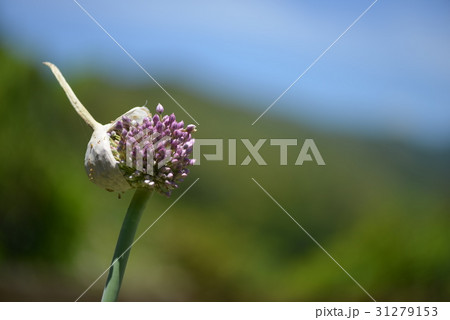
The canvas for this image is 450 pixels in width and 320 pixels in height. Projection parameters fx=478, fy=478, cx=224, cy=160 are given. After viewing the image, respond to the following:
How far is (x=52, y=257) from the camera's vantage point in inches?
175

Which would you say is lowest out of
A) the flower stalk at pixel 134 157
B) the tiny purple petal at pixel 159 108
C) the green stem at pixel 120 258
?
the green stem at pixel 120 258

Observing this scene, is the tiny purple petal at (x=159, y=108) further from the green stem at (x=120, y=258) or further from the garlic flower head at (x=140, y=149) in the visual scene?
the green stem at (x=120, y=258)

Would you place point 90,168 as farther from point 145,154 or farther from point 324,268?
point 324,268

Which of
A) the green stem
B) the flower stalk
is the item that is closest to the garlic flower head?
the flower stalk

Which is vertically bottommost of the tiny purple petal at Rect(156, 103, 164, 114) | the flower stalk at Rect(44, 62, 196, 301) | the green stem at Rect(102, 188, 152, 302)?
the green stem at Rect(102, 188, 152, 302)

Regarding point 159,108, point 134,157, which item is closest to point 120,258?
point 134,157

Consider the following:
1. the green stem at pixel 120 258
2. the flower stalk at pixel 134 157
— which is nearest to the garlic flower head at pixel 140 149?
the flower stalk at pixel 134 157

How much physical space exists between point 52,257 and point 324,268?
Answer: 2.59 metres

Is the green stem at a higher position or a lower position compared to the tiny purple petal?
lower

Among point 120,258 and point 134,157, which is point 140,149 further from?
point 120,258

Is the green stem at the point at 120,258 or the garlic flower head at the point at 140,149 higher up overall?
the garlic flower head at the point at 140,149

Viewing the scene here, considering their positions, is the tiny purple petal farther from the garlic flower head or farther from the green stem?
the green stem

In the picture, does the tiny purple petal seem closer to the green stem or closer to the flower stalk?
the flower stalk

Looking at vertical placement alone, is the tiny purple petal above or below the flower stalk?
above
